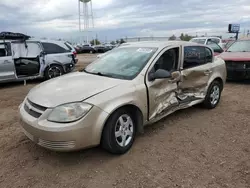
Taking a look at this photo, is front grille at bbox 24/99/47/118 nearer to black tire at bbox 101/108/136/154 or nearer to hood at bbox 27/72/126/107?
hood at bbox 27/72/126/107

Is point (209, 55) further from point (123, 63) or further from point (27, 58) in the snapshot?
point (27, 58)

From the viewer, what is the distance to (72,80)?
3.72 meters

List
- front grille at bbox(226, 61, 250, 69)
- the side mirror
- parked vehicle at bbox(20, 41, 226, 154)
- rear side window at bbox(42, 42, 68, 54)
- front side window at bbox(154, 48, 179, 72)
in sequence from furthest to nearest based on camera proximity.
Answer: rear side window at bbox(42, 42, 68, 54) → front grille at bbox(226, 61, 250, 69) → front side window at bbox(154, 48, 179, 72) → the side mirror → parked vehicle at bbox(20, 41, 226, 154)

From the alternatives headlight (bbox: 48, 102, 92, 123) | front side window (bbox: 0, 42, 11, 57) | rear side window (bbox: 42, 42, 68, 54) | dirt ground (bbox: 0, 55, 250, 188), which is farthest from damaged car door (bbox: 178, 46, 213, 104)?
front side window (bbox: 0, 42, 11, 57)

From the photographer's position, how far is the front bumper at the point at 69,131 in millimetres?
2855

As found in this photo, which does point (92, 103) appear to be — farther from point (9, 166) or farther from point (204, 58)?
point (204, 58)

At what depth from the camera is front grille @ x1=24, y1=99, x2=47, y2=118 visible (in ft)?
10.1

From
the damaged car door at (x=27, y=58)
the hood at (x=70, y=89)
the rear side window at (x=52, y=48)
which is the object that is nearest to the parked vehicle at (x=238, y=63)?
the hood at (x=70, y=89)

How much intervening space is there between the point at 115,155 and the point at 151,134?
95 centimetres

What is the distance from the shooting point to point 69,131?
2.85 metres

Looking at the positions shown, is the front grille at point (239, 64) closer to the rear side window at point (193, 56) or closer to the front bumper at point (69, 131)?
the rear side window at point (193, 56)

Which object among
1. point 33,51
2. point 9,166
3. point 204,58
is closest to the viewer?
point 9,166

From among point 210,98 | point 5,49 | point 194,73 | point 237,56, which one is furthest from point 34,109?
point 237,56

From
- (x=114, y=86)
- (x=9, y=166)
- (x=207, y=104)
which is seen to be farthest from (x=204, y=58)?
(x=9, y=166)
